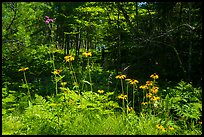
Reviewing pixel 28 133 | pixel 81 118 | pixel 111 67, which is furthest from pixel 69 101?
pixel 111 67

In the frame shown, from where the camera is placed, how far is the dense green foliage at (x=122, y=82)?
3.68m

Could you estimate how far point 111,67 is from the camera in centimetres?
855

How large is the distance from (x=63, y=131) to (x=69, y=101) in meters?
0.59

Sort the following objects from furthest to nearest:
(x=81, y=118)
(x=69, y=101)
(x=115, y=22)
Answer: (x=115, y=22) → (x=69, y=101) → (x=81, y=118)

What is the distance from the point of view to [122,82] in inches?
264

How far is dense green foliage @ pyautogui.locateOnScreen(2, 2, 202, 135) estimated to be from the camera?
3682mm

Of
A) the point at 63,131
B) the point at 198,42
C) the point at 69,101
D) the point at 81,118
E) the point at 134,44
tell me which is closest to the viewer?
the point at 63,131

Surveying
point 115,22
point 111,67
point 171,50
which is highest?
point 115,22

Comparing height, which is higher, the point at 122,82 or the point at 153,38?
the point at 153,38

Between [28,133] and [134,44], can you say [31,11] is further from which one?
[28,133]

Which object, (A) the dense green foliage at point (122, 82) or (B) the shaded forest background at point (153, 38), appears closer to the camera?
(A) the dense green foliage at point (122, 82)

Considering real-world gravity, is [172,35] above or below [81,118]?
above

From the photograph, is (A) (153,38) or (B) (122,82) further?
(B) (122,82)

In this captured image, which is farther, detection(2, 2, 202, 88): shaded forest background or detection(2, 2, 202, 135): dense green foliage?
detection(2, 2, 202, 88): shaded forest background
